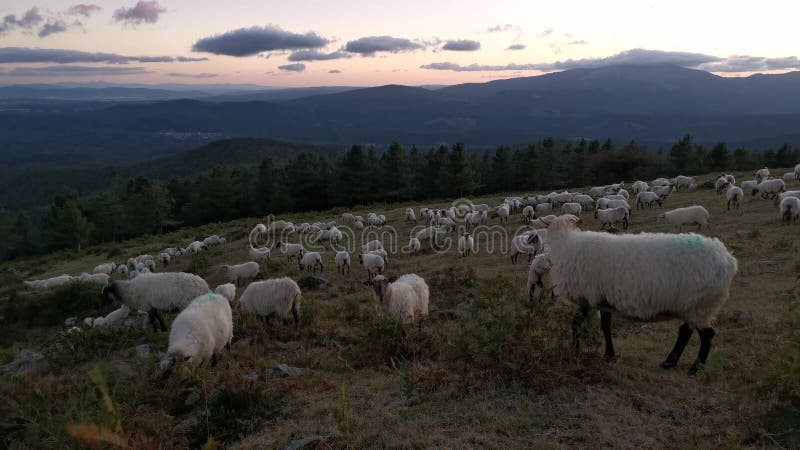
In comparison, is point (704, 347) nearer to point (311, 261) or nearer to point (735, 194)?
point (311, 261)

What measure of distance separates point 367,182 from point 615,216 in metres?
46.7

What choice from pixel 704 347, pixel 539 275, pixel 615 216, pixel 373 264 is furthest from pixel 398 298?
pixel 615 216

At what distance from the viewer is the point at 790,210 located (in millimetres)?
19328

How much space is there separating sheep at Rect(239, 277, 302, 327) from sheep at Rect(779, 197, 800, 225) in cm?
2065

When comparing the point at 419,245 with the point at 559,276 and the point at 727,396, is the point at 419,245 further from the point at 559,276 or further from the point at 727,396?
the point at 727,396

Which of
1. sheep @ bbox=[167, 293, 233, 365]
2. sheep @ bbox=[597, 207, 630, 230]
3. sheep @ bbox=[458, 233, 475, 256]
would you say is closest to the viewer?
sheep @ bbox=[167, 293, 233, 365]

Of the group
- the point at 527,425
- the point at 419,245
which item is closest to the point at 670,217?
the point at 419,245

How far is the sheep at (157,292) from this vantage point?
12.9 meters

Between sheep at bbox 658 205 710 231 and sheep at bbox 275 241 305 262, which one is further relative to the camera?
sheep at bbox 275 241 305 262

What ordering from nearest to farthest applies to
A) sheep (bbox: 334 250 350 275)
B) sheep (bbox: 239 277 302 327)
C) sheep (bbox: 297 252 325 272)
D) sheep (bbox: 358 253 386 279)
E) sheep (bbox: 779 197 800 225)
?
1. sheep (bbox: 239 277 302 327)
2. sheep (bbox: 358 253 386 279)
3. sheep (bbox: 779 197 800 225)
4. sheep (bbox: 334 250 350 275)
5. sheep (bbox: 297 252 325 272)

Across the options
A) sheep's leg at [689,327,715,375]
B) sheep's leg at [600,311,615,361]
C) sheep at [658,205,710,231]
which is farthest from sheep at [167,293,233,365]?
sheep at [658,205,710,231]

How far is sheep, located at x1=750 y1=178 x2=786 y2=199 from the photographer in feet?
82.5

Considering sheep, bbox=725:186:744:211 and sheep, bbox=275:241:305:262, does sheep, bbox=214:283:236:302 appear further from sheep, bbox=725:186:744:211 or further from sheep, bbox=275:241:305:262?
sheep, bbox=725:186:744:211

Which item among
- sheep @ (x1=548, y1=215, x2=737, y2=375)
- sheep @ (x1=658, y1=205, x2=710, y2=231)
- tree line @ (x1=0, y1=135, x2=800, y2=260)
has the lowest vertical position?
tree line @ (x1=0, y1=135, x2=800, y2=260)
